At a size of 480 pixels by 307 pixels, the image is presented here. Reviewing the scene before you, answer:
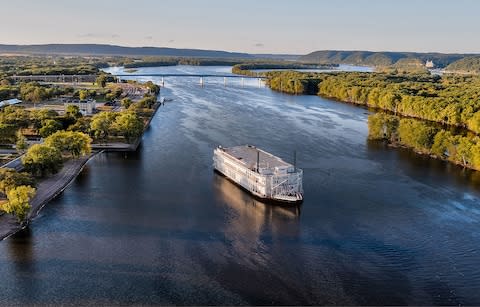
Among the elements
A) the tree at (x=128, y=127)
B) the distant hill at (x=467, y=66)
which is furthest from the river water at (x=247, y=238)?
the distant hill at (x=467, y=66)

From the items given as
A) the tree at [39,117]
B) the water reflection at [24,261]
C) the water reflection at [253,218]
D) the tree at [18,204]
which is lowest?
the water reflection at [24,261]

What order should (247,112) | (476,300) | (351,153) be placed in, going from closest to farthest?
1. (476,300)
2. (351,153)
3. (247,112)

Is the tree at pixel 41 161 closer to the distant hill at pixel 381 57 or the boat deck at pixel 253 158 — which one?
the boat deck at pixel 253 158

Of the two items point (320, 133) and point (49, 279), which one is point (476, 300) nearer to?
point (49, 279)

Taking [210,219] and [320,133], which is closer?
[210,219]

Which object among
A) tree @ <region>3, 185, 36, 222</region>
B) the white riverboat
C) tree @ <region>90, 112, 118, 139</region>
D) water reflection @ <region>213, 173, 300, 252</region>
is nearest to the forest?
the white riverboat

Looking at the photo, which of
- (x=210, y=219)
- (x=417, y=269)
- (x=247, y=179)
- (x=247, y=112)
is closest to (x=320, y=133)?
(x=247, y=112)

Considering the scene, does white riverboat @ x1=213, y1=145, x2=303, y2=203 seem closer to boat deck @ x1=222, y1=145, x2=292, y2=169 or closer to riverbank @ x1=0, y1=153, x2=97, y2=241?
boat deck @ x1=222, y1=145, x2=292, y2=169
